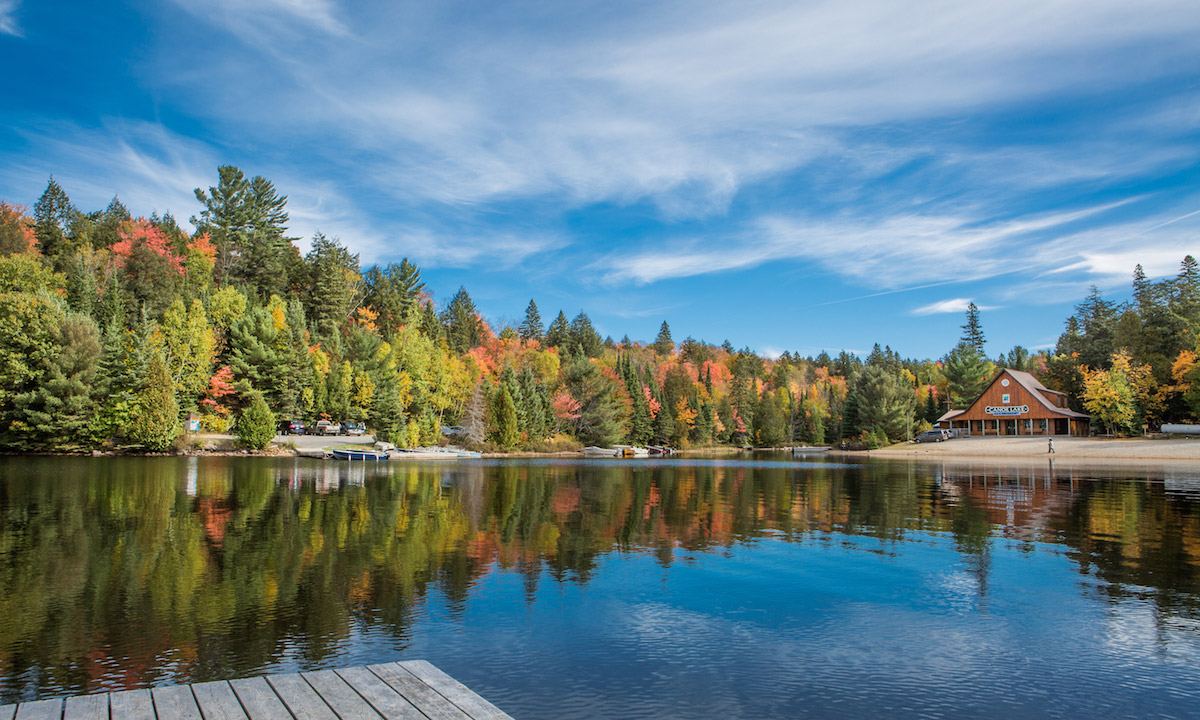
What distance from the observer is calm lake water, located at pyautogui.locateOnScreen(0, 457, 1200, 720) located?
273 inches

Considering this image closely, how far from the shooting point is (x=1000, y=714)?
6.41 metres

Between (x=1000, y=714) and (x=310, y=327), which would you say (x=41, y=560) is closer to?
(x=1000, y=714)

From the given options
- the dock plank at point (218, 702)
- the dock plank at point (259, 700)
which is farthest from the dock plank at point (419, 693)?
the dock plank at point (218, 702)

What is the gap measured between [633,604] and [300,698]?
5.79m

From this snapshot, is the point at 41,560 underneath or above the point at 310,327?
underneath

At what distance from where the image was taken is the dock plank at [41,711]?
4.68 m

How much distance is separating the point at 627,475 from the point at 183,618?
31.5m

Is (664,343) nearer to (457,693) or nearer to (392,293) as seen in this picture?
(392,293)

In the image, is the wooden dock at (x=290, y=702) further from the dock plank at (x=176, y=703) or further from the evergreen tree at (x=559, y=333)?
the evergreen tree at (x=559, y=333)

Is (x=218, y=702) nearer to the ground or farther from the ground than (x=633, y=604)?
farther from the ground

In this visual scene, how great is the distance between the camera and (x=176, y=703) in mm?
5035

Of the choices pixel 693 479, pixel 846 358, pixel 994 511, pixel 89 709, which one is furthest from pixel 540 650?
pixel 846 358

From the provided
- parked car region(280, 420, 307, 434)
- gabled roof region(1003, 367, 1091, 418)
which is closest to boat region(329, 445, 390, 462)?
parked car region(280, 420, 307, 434)

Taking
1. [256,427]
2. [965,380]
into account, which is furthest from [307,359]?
[965,380]
